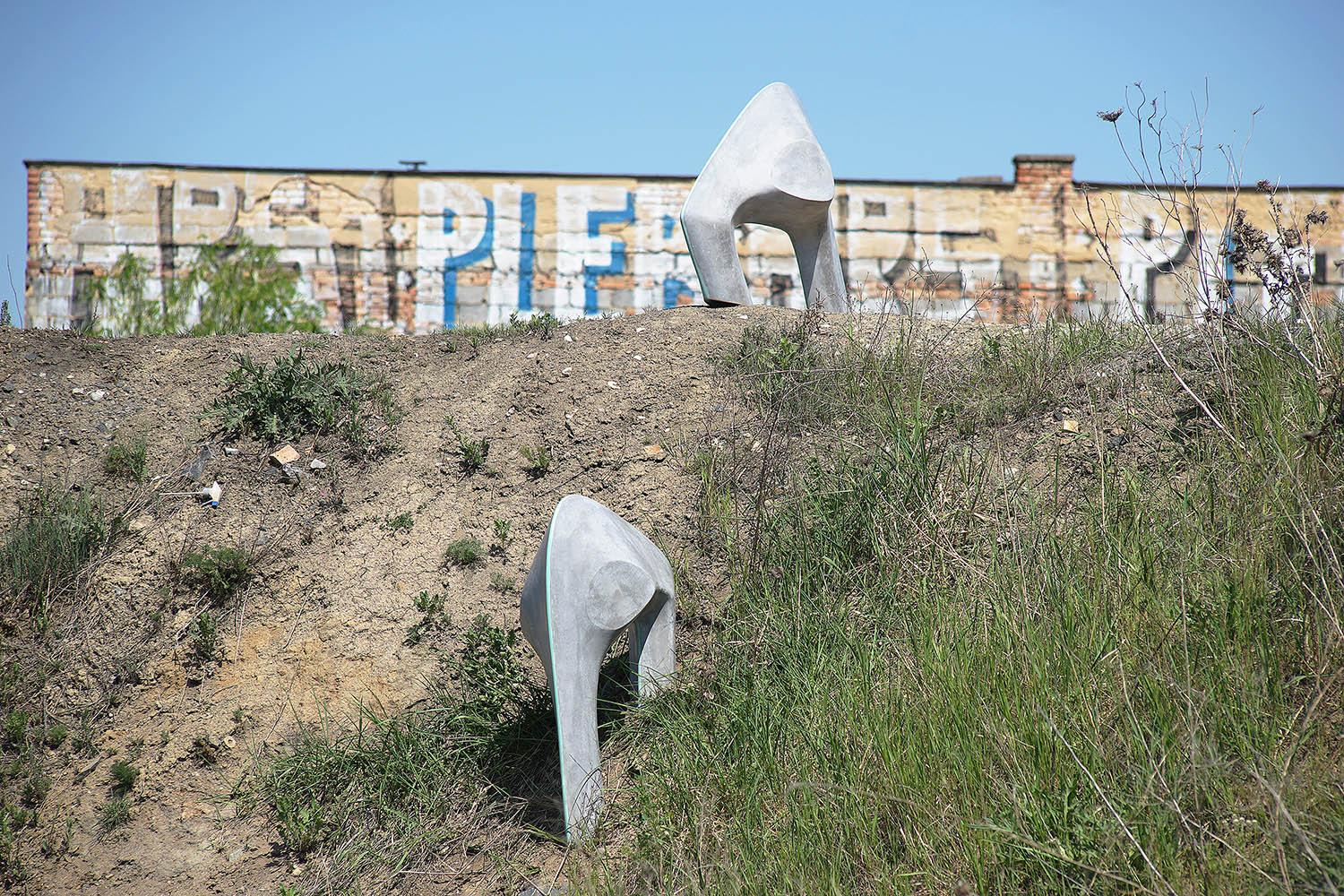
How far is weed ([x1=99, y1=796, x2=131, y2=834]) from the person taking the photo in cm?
438

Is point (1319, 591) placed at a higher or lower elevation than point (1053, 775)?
higher

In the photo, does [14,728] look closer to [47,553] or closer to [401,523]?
[47,553]

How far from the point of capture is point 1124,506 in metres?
3.89

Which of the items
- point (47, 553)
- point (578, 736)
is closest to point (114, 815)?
point (47, 553)

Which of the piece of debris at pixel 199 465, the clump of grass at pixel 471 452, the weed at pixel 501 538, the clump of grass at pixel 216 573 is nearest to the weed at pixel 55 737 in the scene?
the clump of grass at pixel 216 573

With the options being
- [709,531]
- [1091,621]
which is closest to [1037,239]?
[709,531]

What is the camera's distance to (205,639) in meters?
4.88

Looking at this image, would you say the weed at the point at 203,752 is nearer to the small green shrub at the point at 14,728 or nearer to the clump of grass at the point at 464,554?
the small green shrub at the point at 14,728

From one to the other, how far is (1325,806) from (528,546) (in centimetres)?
335

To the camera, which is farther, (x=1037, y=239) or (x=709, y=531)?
(x=1037, y=239)

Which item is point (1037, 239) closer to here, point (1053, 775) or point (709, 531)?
point (709, 531)

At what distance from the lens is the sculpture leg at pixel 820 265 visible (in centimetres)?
654

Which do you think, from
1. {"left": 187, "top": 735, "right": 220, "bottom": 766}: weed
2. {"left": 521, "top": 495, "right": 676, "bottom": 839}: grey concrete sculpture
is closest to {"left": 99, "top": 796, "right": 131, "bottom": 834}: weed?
{"left": 187, "top": 735, "right": 220, "bottom": 766}: weed

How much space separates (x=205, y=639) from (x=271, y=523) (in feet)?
2.34
